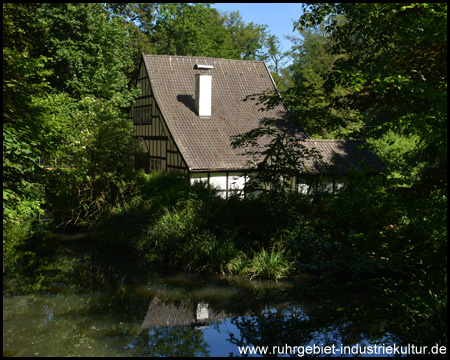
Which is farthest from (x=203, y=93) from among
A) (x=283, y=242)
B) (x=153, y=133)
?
(x=283, y=242)

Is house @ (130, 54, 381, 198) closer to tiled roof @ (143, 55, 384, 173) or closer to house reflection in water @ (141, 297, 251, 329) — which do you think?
tiled roof @ (143, 55, 384, 173)

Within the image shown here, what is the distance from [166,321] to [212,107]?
48.9ft

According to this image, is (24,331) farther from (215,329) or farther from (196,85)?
(196,85)

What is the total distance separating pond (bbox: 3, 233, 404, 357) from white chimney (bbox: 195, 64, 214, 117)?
36.7ft

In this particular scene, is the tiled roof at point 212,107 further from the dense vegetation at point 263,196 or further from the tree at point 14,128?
the tree at point 14,128

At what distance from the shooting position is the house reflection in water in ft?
31.6

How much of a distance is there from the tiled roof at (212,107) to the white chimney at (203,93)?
0.31 m

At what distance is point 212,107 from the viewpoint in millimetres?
23266

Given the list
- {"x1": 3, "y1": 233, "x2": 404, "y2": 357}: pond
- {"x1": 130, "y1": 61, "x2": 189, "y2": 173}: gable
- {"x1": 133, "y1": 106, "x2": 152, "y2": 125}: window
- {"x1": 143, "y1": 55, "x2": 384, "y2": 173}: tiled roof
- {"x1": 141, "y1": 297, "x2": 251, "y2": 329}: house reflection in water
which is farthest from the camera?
{"x1": 133, "y1": 106, "x2": 152, "y2": 125}: window

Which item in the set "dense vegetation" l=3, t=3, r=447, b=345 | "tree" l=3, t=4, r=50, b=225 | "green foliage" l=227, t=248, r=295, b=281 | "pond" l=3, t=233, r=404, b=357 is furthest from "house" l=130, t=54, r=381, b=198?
"tree" l=3, t=4, r=50, b=225

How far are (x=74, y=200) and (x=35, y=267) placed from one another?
170 inches

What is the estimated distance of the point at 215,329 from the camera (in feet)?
30.3

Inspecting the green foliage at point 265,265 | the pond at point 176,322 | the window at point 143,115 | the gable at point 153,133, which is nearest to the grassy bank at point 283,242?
the green foliage at point 265,265

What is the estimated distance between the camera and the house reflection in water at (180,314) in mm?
9617
